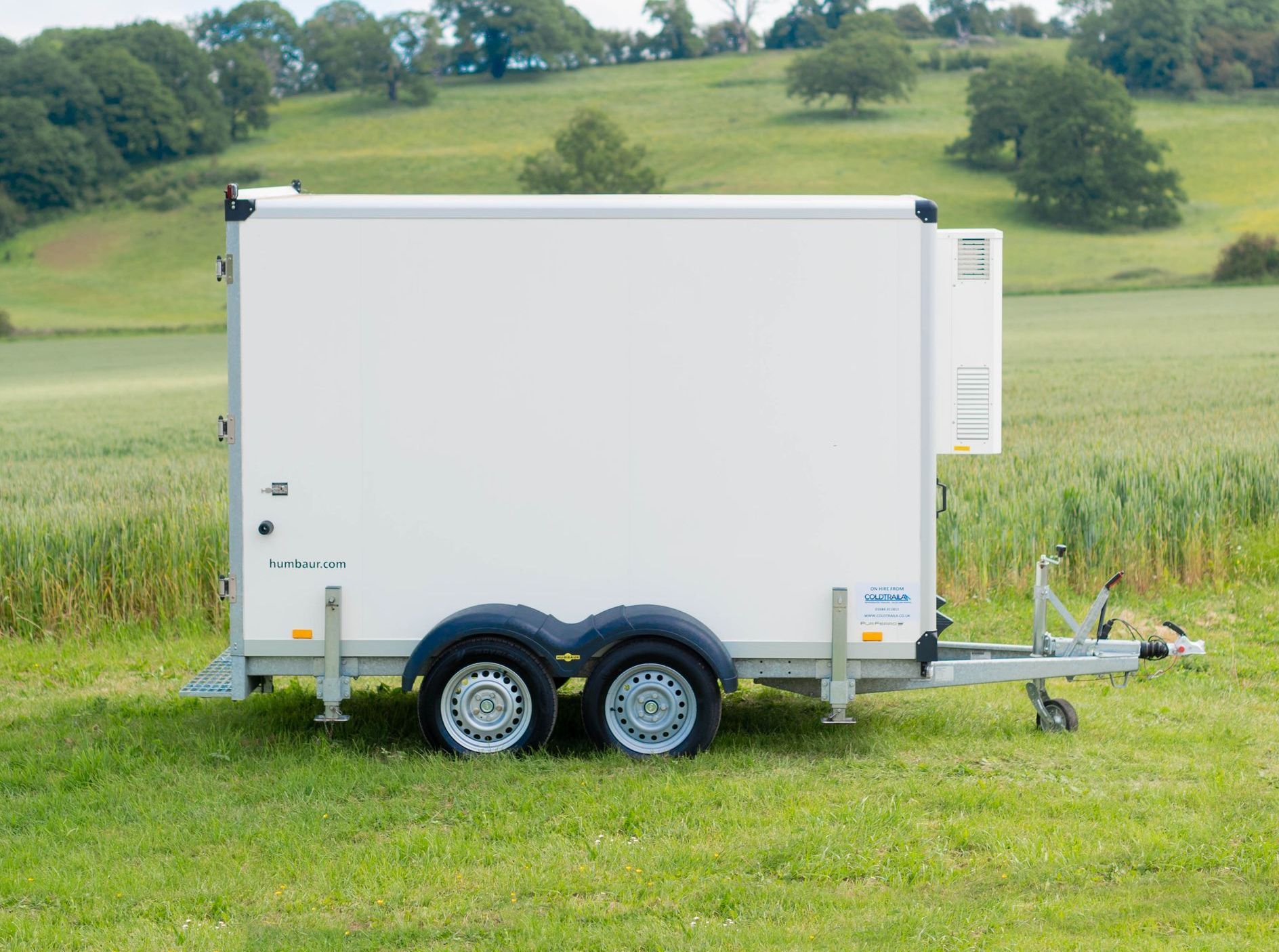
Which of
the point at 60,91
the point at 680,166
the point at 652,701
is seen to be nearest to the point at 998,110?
the point at 680,166

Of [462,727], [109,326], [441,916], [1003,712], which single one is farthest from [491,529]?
[109,326]

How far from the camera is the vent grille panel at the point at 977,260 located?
711cm

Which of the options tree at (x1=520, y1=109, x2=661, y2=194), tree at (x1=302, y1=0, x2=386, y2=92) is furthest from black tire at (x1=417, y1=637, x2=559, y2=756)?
tree at (x1=302, y1=0, x2=386, y2=92)

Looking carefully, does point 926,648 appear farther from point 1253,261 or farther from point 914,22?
point 914,22

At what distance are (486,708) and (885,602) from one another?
205 cm

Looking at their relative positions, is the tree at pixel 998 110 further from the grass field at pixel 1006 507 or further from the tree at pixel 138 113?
the grass field at pixel 1006 507

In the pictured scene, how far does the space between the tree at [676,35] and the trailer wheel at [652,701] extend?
15293 cm

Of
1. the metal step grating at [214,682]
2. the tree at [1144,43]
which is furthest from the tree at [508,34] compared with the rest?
the metal step grating at [214,682]

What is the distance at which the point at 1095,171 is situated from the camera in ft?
313

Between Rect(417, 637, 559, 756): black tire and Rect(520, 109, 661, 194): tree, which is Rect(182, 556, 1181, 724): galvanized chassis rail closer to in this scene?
Rect(417, 637, 559, 756): black tire

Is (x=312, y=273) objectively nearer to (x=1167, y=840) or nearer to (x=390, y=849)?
(x=390, y=849)

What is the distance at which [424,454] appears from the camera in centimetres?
696

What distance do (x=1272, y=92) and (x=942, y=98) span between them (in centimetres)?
2829

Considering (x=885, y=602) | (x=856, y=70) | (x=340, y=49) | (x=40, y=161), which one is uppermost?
(x=340, y=49)
